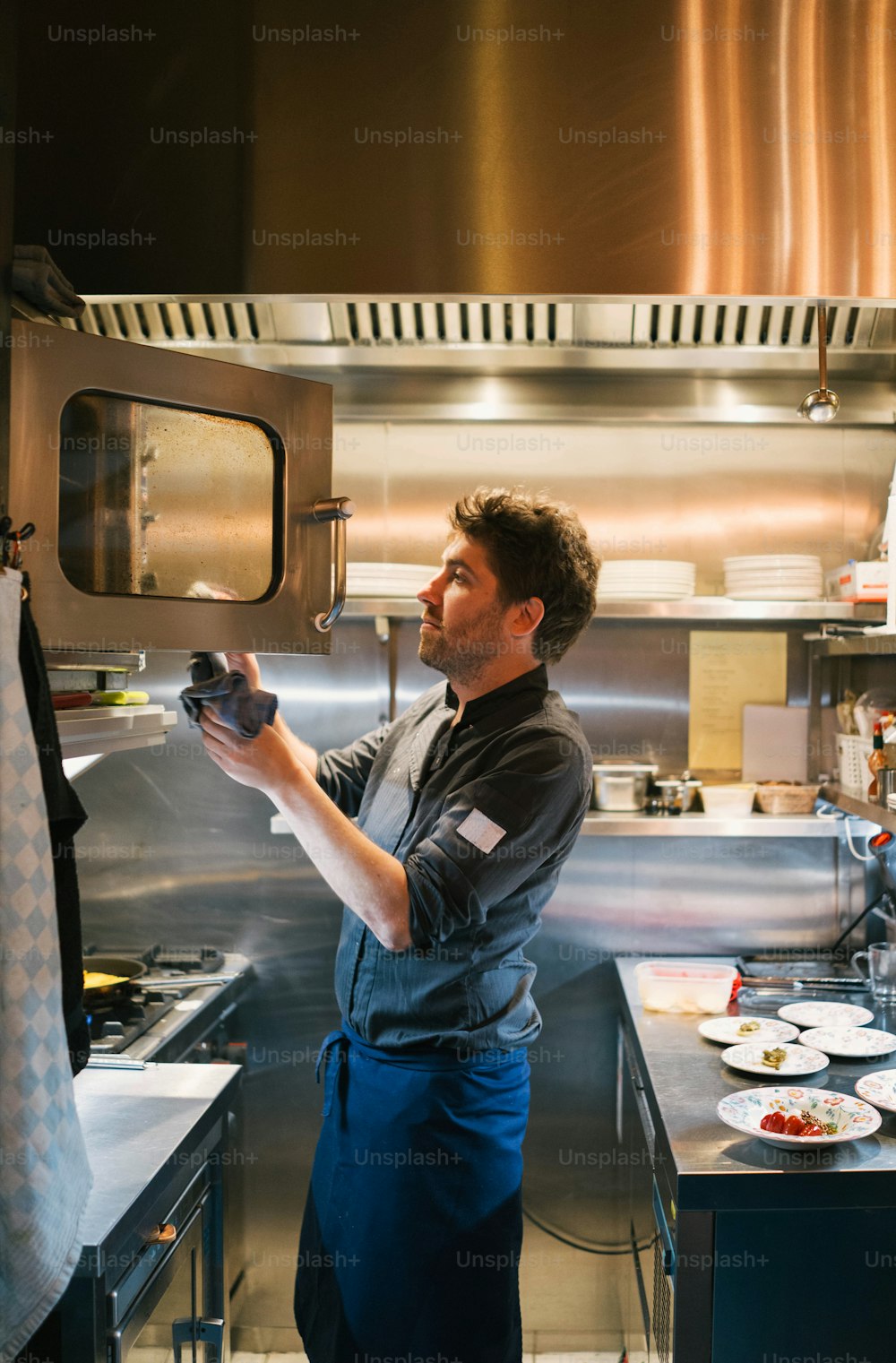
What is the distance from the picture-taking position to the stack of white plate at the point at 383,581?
2.51 m

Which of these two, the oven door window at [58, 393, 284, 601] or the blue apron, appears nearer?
the oven door window at [58, 393, 284, 601]

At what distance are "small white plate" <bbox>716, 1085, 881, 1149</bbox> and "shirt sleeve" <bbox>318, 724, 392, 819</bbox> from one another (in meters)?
0.94

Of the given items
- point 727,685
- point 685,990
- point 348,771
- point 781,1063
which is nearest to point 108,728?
point 348,771

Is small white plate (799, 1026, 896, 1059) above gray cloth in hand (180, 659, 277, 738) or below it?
below

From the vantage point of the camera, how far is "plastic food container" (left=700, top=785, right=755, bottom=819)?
2.68 m

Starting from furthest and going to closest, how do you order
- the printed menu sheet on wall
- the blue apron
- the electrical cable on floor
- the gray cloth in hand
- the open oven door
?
the printed menu sheet on wall → the electrical cable on floor → the blue apron → the gray cloth in hand → the open oven door

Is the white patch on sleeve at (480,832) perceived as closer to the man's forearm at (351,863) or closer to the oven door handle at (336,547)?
the man's forearm at (351,863)

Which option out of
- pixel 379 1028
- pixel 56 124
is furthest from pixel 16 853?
pixel 56 124

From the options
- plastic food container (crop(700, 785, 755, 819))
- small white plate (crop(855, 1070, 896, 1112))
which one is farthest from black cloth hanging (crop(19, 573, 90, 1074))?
plastic food container (crop(700, 785, 755, 819))

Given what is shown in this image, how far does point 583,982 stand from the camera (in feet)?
9.27

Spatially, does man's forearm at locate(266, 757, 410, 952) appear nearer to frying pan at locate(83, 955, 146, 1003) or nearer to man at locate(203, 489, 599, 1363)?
man at locate(203, 489, 599, 1363)

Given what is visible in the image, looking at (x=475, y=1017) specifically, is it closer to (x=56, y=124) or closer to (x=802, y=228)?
(x=802, y=228)

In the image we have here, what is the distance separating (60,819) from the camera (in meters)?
1.13

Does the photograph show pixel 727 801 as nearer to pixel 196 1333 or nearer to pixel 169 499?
pixel 196 1333
